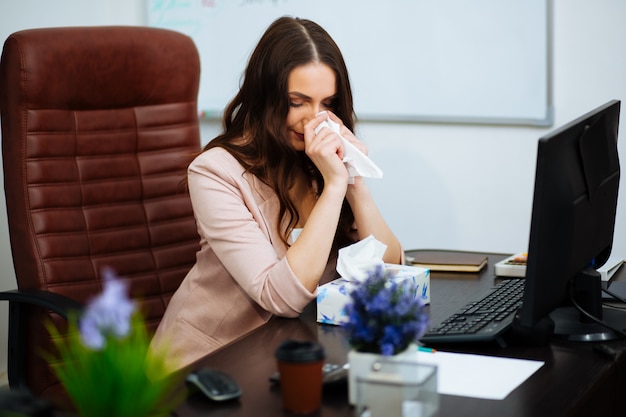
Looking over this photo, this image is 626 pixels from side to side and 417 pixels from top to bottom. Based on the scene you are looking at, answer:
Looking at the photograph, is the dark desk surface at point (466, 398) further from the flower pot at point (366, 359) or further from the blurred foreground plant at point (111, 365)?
the blurred foreground plant at point (111, 365)

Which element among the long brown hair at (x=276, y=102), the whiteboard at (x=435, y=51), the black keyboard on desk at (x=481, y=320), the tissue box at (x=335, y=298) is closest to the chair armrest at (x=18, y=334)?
the long brown hair at (x=276, y=102)

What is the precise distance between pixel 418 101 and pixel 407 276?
1425 mm

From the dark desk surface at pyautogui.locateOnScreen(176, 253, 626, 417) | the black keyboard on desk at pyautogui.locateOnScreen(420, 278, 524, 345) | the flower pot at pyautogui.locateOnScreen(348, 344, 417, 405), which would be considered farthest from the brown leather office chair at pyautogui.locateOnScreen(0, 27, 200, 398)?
the flower pot at pyautogui.locateOnScreen(348, 344, 417, 405)

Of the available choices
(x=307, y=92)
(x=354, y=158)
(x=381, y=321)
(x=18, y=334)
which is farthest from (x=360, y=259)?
(x=18, y=334)

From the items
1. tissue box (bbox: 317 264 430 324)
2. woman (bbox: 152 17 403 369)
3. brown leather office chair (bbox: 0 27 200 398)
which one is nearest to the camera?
tissue box (bbox: 317 264 430 324)

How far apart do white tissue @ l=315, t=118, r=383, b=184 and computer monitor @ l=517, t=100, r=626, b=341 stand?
46 cm

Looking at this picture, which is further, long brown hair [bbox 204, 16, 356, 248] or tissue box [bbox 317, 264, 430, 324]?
long brown hair [bbox 204, 16, 356, 248]

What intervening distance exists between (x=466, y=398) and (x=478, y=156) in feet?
5.89

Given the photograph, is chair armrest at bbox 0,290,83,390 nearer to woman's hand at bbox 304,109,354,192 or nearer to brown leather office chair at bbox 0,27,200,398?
brown leather office chair at bbox 0,27,200,398

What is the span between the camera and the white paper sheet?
1213 mm

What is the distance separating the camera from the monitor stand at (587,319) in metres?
1.45

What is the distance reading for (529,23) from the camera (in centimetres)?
270

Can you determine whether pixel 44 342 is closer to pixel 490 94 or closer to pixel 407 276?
pixel 407 276

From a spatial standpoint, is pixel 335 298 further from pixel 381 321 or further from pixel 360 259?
pixel 381 321
